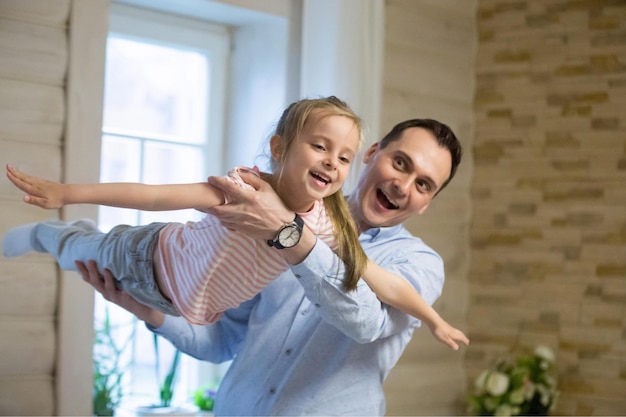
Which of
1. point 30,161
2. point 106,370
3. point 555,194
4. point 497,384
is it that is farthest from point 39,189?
point 555,194

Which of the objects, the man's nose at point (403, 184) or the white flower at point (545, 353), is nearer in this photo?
the man's nose at point (403, 184)

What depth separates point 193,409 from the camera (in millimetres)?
3193

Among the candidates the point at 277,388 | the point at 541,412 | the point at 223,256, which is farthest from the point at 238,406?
the point at 541,412

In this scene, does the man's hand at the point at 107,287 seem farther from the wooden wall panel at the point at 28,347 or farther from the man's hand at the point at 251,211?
the wooden wall panel at the point at 28,347

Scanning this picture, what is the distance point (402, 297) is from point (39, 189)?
0.85 m

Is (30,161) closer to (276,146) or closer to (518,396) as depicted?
(276,146)

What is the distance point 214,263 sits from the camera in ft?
6.29

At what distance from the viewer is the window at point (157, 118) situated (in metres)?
3.34

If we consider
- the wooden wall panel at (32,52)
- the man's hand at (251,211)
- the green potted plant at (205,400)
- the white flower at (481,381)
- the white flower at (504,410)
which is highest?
the wooden wall panel at (32,52)

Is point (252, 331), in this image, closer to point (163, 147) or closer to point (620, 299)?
point (163, 147)

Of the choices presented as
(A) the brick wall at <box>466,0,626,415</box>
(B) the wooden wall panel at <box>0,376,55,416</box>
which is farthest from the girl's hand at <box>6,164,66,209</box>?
(A) the brick wall at <box>466,0,626,415</box>

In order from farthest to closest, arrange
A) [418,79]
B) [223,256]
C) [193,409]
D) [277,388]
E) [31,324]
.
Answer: [418,79] < [193,409] < [31,324] < [277,388] < [223,256]

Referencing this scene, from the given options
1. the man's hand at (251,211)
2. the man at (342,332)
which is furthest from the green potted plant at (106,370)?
the man's hand at (251,211)

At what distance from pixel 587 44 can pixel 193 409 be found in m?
2.15
